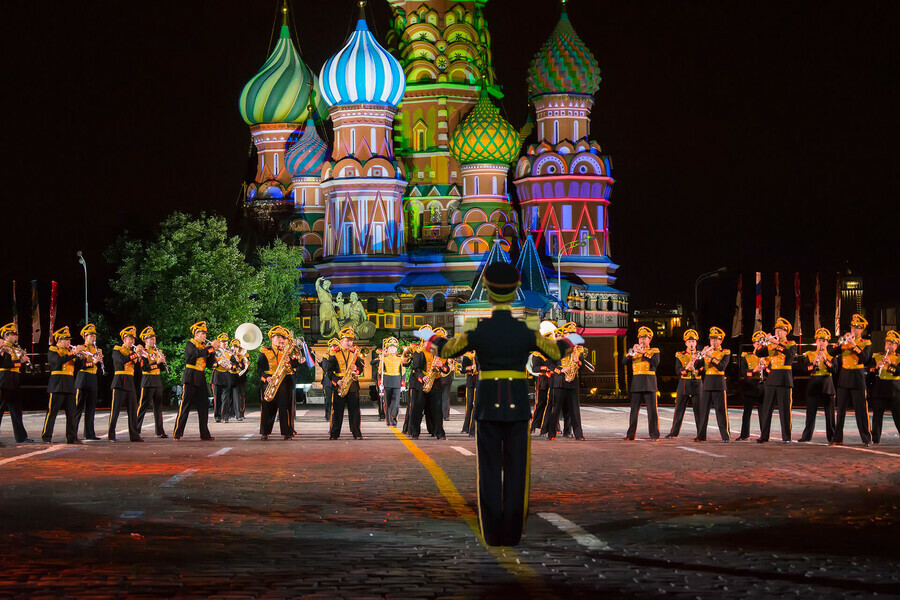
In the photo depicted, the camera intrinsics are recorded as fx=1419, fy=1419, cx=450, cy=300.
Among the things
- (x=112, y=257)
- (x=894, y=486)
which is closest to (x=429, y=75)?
(x=112, y=257)

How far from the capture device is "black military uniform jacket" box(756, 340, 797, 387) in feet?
72.9

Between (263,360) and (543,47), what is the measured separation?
62131 mm

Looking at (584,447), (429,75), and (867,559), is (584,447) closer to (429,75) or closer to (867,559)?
(867,559)

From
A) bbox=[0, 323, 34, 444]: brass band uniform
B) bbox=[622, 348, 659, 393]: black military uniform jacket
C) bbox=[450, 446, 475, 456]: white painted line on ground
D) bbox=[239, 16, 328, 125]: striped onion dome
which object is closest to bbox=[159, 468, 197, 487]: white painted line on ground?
bbox=[450, 446, 475, 456]: white painted line on ground

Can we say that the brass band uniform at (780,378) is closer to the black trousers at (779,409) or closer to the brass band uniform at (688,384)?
the black trousers at (779,409)

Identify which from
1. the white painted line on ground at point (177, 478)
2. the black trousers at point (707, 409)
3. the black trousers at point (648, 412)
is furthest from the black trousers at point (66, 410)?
the black trousers at point (707, 409)

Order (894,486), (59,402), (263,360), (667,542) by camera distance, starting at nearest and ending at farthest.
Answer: (667,542), (894,486), (59,402), (263,360)

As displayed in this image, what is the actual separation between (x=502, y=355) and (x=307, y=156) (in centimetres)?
7439

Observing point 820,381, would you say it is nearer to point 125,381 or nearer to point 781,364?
point 781,364

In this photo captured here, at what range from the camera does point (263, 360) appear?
24062 millimetres

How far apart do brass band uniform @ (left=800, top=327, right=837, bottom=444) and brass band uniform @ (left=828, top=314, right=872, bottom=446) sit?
140 millimetres

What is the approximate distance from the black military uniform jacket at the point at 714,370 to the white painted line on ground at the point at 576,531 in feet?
39.5

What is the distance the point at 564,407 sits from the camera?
23.6m

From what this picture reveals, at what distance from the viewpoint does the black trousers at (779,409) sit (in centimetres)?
2198
